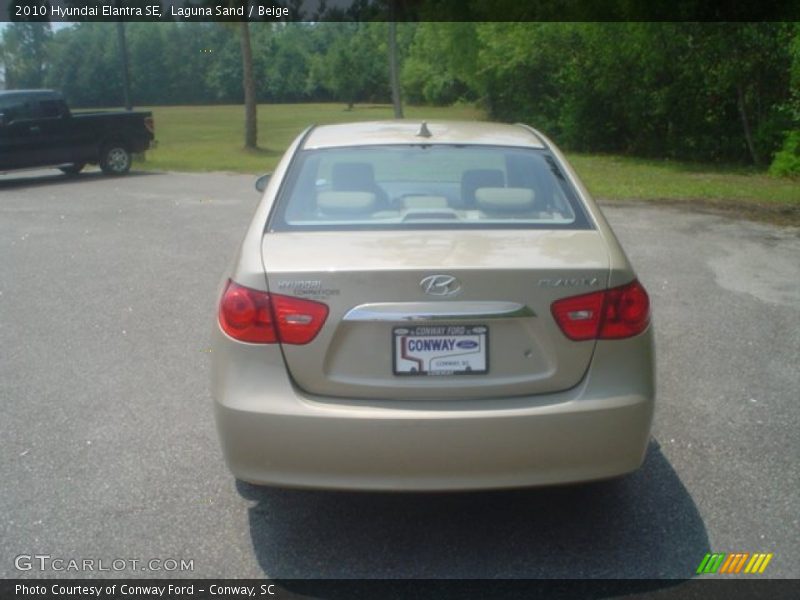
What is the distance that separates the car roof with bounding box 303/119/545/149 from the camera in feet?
16.1

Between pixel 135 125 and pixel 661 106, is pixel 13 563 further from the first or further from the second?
pixel 661 106

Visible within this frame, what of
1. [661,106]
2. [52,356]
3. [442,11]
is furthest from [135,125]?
[442,11]

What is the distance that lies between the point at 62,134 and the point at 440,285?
17871mm

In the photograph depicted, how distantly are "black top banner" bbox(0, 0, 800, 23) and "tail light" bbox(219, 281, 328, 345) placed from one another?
19420mm

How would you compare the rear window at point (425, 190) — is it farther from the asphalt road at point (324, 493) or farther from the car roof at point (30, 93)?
the car roof at point (30, 93)

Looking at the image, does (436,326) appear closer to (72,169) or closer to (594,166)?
(72,169)

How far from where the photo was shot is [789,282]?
898 cm

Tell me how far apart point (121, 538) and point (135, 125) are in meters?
18.6

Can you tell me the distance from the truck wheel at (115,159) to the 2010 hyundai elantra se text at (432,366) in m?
18.3

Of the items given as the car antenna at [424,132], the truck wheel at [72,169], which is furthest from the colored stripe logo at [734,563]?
the truck wheel at [72,169]

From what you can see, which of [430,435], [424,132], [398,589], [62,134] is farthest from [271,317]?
[62,134]

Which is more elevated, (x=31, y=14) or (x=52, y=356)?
(x=31, y=14)

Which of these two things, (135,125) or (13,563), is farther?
(135,125)

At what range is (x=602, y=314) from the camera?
3730 mm
